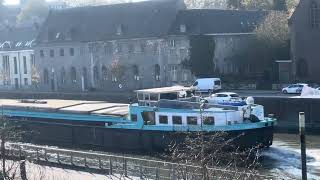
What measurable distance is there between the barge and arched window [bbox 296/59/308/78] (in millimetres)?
20400

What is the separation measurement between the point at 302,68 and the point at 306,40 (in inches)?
98.3

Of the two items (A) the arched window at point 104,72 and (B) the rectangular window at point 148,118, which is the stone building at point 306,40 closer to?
(A) the arched window at point 104,72

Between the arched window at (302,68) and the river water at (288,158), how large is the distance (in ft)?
55.1

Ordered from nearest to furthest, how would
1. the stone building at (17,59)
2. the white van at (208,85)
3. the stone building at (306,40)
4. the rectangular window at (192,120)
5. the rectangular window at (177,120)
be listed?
the rectangular window at (192,120) → the rectangular window at (177,120) → the stone building at (306,40) → the white van at (208,85) → the stone building at (17,59)

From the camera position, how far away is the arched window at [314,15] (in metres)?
52.0

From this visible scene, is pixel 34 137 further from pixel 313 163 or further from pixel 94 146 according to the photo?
pixel 313 163

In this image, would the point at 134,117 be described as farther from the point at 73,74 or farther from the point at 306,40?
the point at 73,74

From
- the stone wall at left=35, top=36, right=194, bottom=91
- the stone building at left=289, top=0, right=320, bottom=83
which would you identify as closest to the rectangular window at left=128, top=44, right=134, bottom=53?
the stone wall at left=35, top=36, right=194, bottom=91

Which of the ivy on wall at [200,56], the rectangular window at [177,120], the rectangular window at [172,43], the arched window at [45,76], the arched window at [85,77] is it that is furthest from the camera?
the arched window at [45,76]

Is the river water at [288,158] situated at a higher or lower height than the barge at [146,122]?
lower

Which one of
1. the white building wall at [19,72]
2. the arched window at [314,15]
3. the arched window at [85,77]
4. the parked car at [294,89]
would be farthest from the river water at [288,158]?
the white building wall at [19,72]

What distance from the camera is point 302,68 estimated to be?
53.7 metres

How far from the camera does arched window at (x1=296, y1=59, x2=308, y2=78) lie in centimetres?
5331

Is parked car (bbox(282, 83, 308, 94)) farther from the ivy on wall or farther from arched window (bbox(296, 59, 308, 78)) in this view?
the ivy on wall
